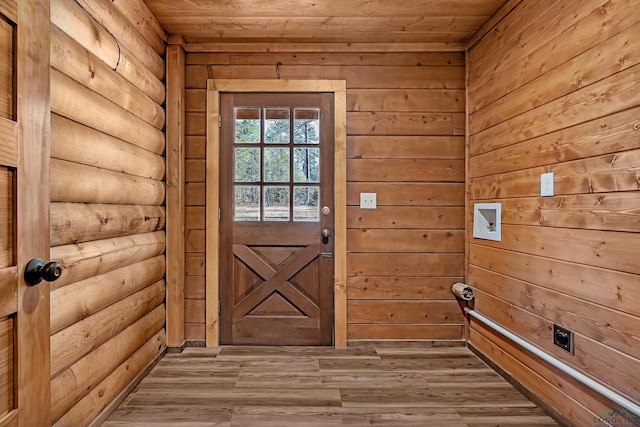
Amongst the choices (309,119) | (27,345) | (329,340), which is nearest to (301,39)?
(309,119)

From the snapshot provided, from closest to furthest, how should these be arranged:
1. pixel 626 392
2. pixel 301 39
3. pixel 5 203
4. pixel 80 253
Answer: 1. pixel 5 203
2. pixel 626 392
3. pixel 80 253
4. pixel 301 39

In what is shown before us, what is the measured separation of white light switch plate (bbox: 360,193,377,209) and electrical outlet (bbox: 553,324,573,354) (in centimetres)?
137

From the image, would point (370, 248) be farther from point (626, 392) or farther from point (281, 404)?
point (626, 392)

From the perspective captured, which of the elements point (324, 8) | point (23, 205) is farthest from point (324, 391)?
point (324, 8)

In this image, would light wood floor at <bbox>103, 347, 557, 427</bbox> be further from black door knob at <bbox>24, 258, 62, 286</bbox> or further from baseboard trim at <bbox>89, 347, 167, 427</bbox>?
black door knob at <bbox>24, 258, 62, 286</bbox>

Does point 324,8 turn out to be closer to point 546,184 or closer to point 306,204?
point 306,204

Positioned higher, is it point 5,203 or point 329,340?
point 5,203

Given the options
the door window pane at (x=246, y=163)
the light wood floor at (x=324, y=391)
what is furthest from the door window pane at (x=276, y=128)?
the light wood floor at (x=324, y=391)

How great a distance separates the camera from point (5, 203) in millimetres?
1056

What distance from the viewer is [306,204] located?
113 inches

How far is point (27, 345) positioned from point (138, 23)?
1896 mm

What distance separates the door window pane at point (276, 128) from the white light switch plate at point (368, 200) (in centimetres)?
70

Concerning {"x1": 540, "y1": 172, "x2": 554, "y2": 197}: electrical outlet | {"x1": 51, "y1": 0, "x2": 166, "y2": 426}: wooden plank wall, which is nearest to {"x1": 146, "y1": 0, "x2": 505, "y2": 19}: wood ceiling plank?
{"x1": 51, "y1": 0, "x2": 166, "y2": 426}: wooden plank wall

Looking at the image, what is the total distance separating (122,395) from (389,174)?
2.17 m
